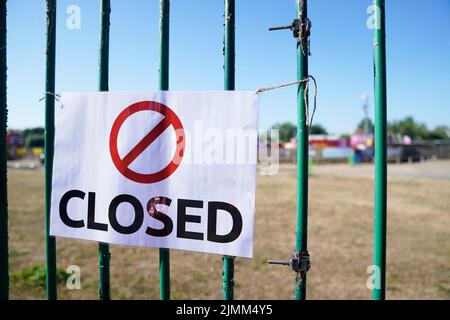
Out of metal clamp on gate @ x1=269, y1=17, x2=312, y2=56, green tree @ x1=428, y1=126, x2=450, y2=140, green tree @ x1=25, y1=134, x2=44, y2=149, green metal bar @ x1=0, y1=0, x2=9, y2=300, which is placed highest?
green tree @ x1=428, y1=126, x2=450, y2=140

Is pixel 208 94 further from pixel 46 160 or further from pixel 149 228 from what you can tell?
pixel 46 160

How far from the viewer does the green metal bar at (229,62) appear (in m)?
1.28

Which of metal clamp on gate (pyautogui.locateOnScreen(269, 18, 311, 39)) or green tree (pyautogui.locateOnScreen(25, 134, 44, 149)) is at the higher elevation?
green tree (pyautogui.locateOnScreen(25, 134, 44, 149))

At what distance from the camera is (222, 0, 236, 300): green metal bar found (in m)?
1.28

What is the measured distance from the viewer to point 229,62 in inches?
50.6

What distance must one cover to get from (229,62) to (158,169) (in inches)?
20.7

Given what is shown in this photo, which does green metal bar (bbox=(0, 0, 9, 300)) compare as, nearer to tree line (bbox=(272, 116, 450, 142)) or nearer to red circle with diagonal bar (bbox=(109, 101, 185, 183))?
red circle with diagonal bar (bbox=(109, 101, 185, 183))

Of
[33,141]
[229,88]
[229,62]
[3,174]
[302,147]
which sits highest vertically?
[33,141]

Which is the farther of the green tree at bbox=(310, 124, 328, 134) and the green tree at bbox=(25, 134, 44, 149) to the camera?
the green tree at bbox=(310, 124, 328, 134)

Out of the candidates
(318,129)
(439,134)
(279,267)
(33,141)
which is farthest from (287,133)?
(279,267)

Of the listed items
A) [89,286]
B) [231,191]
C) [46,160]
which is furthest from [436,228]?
[46,160]

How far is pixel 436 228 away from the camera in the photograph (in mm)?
6836

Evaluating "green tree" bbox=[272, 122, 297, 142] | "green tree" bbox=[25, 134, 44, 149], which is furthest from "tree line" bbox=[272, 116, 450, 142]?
"green tree" bbox=[25, 134, 44, 149]

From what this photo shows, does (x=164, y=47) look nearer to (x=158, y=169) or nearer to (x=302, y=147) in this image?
(x=158, y=169)
